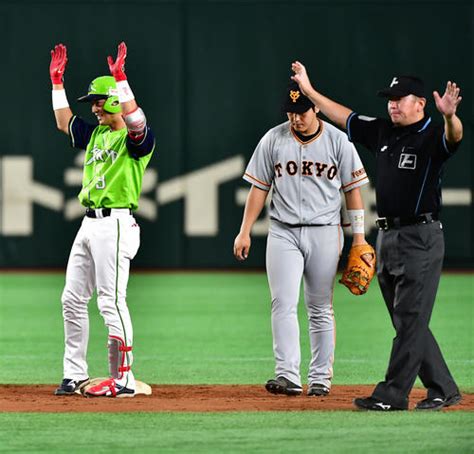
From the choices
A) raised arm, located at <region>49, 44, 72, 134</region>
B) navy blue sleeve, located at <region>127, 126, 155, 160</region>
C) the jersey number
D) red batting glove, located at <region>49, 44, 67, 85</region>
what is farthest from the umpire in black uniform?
red batting glove, located at <region>49, 44, 67, 85</region>

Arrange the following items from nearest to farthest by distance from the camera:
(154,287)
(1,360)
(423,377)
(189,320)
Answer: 1. (423,377)
2. (1,360)
3. (189,320)
4. (154,287)

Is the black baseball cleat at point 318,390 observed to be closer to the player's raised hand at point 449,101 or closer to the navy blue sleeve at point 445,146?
the navy blue sleeve at point 445,146

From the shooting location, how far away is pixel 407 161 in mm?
7578

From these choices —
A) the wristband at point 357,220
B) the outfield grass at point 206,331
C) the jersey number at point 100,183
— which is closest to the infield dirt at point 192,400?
the outfield grass at point 206,331

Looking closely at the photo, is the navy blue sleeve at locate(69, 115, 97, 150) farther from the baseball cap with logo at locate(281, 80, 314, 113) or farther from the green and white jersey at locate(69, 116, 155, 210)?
the baseball cap with logo at locate(281, 80, 314, 113)

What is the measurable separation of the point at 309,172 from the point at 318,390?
1.39 m

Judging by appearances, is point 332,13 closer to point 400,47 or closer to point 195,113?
point 400,47

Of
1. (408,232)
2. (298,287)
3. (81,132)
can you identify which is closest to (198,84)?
(81,132)

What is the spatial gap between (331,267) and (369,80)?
11589 millimetres

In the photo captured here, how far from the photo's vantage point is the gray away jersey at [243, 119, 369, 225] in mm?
8625

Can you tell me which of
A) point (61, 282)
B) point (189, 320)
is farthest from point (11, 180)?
point (189, 320)

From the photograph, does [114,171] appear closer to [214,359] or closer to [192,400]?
[192,400]

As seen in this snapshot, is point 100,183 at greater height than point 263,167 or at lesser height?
lesser

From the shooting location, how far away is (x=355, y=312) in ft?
47.8
